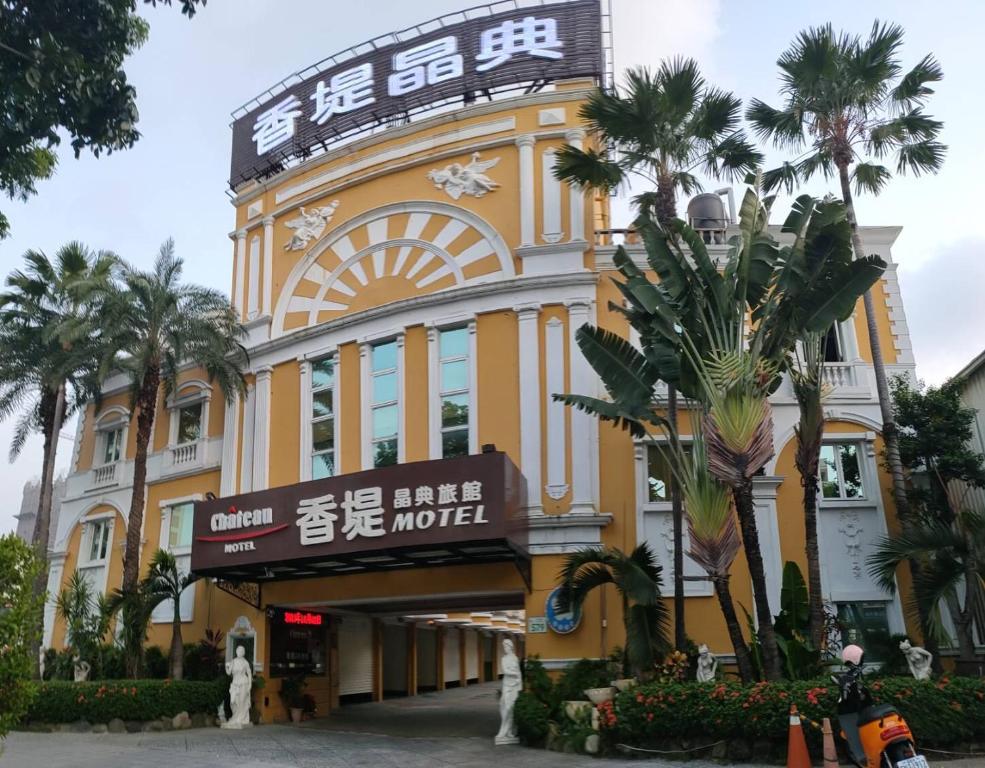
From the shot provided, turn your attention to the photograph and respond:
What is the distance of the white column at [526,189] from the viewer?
66.3 feet

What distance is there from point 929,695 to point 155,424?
67.9 ft

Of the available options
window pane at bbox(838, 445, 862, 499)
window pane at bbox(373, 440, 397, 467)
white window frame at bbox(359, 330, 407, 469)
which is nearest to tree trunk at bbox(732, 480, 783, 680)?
window pane at bbox(838, 445, 862, 499)

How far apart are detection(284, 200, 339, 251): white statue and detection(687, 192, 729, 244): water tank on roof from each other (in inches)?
359

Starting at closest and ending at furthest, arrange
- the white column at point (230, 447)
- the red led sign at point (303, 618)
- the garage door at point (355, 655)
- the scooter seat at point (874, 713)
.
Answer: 1. the scooter seat at point (874, 713)
2. the red led sign at point (303, 618)
3. the white column at point (230, 447)
4. the garage door at point (355, 655)

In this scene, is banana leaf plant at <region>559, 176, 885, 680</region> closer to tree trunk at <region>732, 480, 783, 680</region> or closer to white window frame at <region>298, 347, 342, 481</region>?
tree trunk at <region>732, 480, 783, 680</region>

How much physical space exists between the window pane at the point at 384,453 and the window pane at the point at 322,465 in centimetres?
125

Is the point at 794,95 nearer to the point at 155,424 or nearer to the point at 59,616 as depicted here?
the point at 155,424

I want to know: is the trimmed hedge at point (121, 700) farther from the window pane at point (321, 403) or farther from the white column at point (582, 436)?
the white column at point (582, 436)

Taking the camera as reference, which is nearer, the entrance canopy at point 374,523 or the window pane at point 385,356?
the entrance canopy at point 374,523

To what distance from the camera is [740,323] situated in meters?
14.9

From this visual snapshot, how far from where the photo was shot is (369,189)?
896 inches

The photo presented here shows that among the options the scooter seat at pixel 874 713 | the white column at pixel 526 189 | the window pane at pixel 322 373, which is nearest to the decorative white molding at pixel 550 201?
the white column at pixel 526 189

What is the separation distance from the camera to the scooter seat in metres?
8.07

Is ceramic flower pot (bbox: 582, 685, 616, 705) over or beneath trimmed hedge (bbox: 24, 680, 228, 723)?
over
